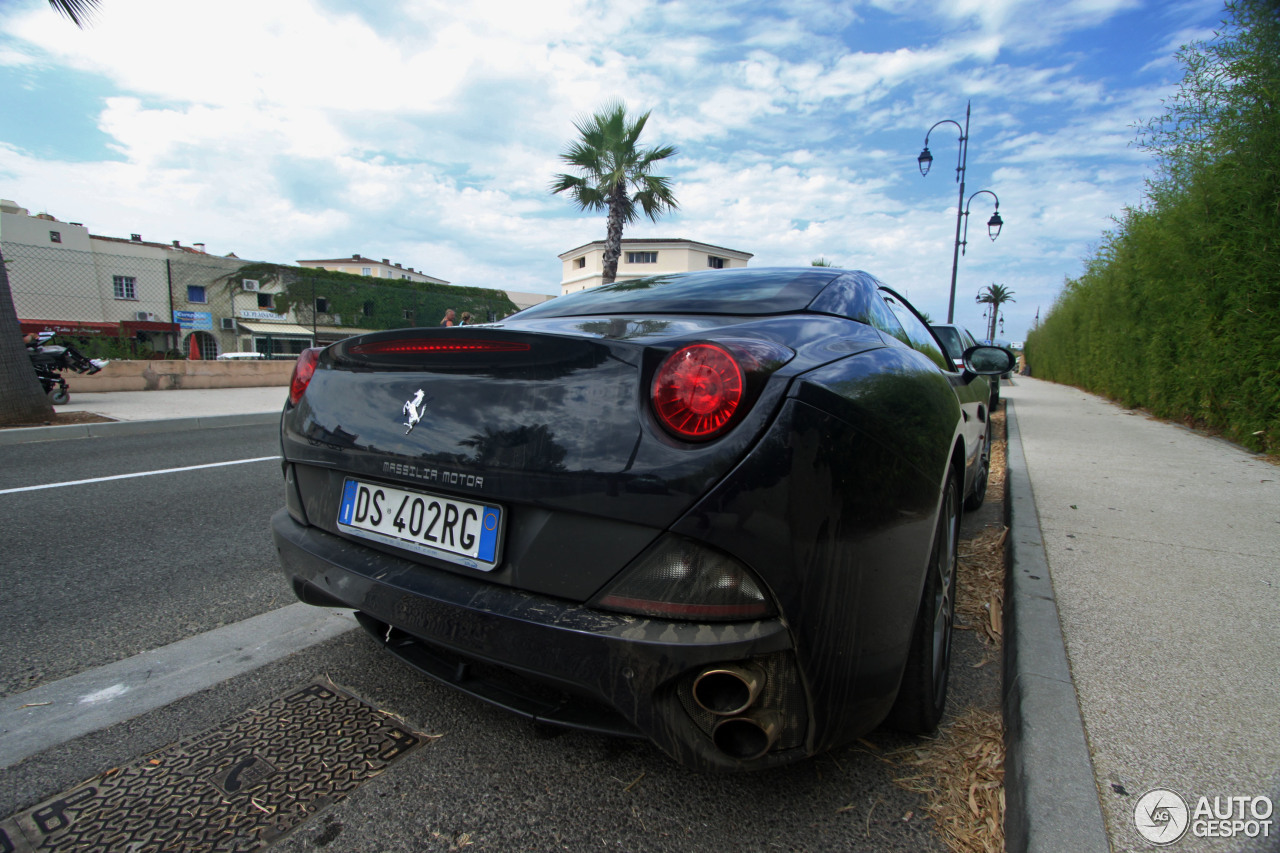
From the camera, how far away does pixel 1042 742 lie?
1626 mm

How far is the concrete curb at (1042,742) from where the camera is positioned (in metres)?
1.36

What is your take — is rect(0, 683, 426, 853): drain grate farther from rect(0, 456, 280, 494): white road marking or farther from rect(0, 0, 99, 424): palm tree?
rect(0, 0, 99, 424): palm tree

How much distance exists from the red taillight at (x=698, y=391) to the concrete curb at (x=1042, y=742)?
1.09 meters

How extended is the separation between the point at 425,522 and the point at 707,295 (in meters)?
1.09

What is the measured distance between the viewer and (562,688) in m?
1.33

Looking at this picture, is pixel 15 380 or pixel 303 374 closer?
pixel 303 374

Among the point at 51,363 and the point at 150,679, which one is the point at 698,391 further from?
the point at 51,363

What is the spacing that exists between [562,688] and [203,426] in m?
9.48

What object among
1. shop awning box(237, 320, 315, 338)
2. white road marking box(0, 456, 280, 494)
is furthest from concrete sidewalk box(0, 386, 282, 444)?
shop awning box(237, 320, 315, 338)

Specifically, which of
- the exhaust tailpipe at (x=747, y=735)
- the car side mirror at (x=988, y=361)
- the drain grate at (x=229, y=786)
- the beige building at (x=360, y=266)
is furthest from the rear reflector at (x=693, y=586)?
the beige building at (x=360, y=266)

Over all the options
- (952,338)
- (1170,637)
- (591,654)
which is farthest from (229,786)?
(952,338)

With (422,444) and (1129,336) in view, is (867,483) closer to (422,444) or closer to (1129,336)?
(422,444)

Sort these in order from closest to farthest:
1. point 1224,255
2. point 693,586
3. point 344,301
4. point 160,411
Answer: point 693,586 → point 1224,255 → point 160,411 → point 344,301

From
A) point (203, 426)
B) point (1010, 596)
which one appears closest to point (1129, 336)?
point (1010, 596)
